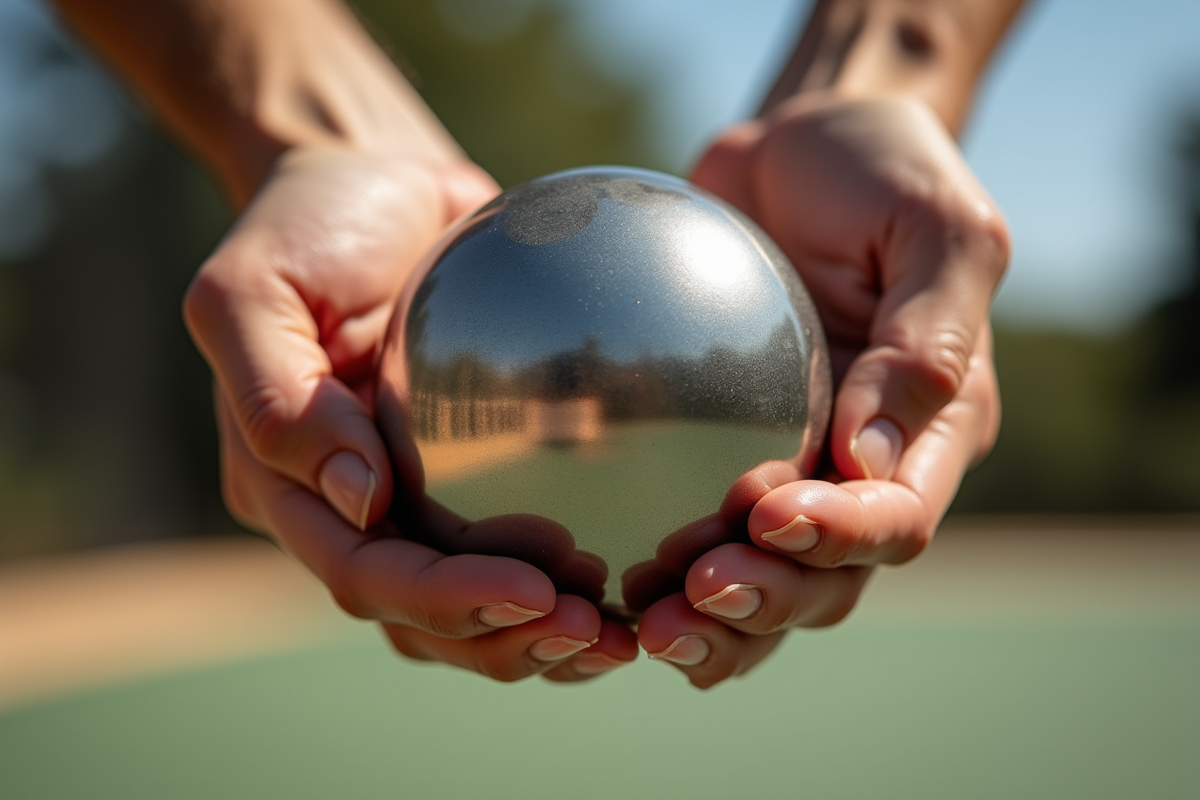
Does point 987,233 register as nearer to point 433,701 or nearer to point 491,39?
point 433,701

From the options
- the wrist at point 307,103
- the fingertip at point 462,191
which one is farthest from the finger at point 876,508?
the wrist at point 307,103

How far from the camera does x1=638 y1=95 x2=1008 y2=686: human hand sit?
11.2ft

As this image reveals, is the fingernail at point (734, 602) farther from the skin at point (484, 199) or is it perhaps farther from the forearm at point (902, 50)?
the forearm at point (902, 50)

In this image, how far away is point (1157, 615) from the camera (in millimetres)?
14945

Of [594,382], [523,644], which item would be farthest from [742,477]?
[523,644]

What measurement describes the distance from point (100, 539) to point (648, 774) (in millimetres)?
23187

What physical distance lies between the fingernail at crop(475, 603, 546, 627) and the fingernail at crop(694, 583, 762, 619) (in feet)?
1.66

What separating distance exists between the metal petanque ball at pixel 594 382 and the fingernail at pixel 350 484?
142 millimetres

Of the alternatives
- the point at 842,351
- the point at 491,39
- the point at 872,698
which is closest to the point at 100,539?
the point at 491,39

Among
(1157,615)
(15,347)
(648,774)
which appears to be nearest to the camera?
(648,774)

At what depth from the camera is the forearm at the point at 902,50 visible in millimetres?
5824

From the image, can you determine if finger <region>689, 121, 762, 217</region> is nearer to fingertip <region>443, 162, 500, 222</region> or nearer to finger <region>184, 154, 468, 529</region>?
fingertip <region>443, 162, 500, 222</region>

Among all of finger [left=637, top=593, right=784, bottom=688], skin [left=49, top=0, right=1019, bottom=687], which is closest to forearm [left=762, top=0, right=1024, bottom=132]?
skin [left=49, top=0, right=1019, bottom=687]

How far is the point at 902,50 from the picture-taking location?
19.6 feet
